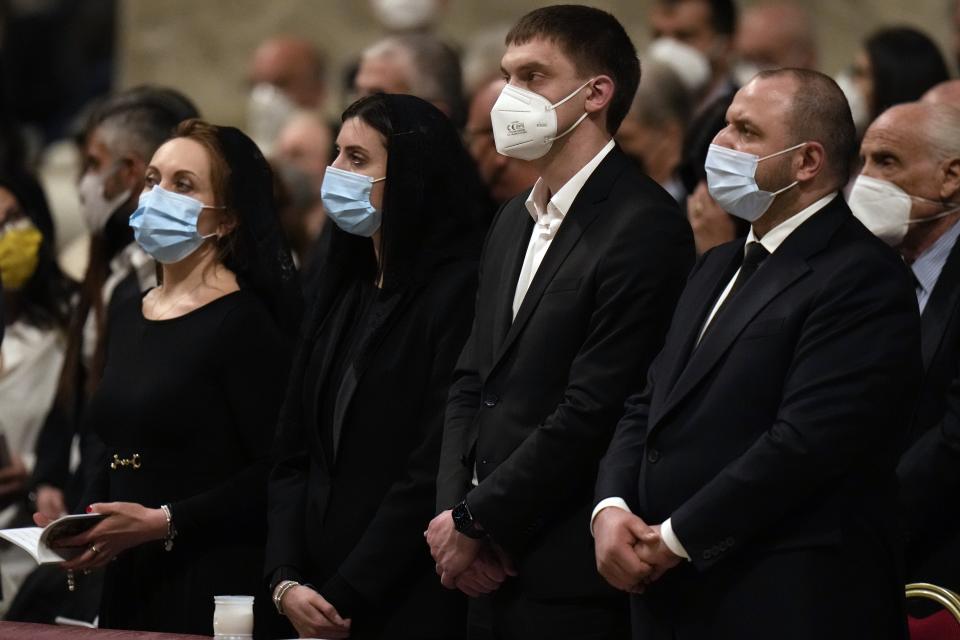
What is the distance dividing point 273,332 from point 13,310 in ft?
6.07

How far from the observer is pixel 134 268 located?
18.9 feet

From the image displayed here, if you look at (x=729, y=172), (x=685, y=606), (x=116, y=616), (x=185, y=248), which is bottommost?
(x=116, y=616)

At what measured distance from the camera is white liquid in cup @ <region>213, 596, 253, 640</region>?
4004 millimetres

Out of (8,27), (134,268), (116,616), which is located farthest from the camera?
(8,27)

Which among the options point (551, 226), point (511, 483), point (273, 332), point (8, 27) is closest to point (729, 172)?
point (551, 226)

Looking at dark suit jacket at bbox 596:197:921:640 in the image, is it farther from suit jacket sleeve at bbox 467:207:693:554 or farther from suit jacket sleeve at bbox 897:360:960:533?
suit jacket sleeve at bbox 897:360:960:533

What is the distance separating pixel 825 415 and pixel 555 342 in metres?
0.76

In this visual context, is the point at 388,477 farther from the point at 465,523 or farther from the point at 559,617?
the point at 559,617

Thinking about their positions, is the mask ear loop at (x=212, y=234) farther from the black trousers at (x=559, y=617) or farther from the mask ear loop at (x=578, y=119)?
the black trousers at (x=559, y=617)

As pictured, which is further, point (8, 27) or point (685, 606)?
point (8, 27)

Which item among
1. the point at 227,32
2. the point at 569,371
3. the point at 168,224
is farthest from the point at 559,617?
the point at 227,32

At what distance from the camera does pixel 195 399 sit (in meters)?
5.05

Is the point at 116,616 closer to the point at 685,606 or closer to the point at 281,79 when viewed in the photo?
the point at 685,606

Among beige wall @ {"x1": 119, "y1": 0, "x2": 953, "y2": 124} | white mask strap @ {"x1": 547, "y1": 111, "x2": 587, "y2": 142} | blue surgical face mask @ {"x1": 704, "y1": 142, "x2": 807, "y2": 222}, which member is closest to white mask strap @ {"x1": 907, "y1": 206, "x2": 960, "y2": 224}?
blue surgical face mask @ {"x1": 704, "y1": 142, "x2": 807, "y2": 222}
